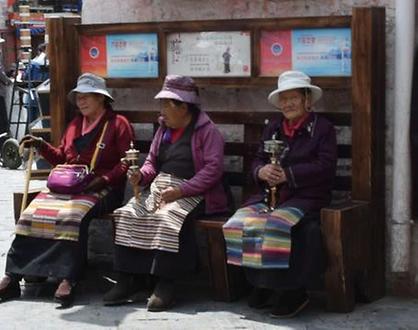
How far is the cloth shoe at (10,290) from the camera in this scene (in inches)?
210

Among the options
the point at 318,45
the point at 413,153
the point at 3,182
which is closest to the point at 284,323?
the point at 413,153

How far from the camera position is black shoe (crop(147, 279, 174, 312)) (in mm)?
5027

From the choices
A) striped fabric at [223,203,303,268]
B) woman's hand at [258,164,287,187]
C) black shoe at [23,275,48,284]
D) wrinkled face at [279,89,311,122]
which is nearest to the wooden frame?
wrinkled face at [279,89,311,122]

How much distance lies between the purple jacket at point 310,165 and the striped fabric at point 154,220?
50cm

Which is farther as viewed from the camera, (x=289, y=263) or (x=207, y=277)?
(x=207, y=277)

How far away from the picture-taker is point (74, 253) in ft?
17.3

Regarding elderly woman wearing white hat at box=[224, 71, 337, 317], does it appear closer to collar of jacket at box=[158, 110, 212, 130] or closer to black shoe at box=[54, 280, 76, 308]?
collar of jacket at box=[158, 110, 212, 130]

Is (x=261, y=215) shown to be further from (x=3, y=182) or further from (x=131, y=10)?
(x=3, y=182)

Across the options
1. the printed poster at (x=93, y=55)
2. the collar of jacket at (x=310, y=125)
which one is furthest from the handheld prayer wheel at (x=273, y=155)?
the printed poster at (x=93, y=55)

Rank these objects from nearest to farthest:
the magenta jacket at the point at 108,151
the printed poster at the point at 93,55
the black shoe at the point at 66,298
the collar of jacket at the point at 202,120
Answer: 1. the black shoe at the point at 66,298
2. the collar of jacket at the point at 202,120
3. the magenta jacket at the point at 108,151
4. the printed poster at the point at 93,55

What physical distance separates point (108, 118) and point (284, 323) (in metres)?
1.84

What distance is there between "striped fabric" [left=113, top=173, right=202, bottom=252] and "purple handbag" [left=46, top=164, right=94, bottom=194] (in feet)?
1.14

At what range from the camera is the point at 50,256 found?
5.30 meters

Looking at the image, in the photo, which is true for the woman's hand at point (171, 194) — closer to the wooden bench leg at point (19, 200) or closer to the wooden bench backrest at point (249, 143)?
the wooden bench backrest at point (249, 143)
